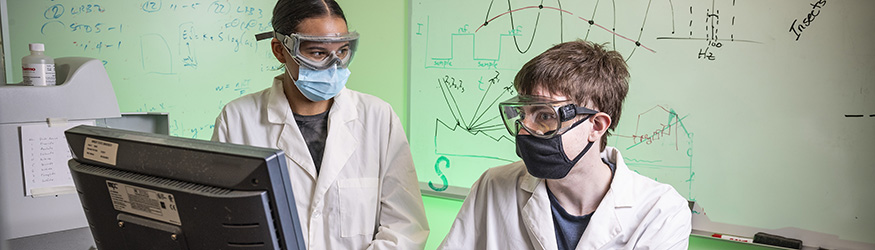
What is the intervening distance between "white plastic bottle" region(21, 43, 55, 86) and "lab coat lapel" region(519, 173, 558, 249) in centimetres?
143

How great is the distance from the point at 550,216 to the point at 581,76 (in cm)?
36

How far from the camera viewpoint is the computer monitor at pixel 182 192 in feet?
2.81

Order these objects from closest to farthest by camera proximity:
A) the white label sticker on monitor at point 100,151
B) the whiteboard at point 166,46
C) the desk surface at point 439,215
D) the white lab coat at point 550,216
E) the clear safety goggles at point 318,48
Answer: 1. the white label sticker on monitor at point 100,151
2. the white lab coat at point 550,216
3. the clear safety goggles at point 318,48
4. the whiteboard at point 166,46
5. the desk surface at point 439,215

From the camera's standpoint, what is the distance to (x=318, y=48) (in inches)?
72.3

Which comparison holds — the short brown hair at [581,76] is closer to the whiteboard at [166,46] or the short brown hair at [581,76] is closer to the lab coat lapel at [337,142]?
the lab coat lapel at [337,142]

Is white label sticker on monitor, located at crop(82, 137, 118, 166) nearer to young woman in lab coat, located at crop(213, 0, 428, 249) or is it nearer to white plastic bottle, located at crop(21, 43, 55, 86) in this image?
young woman in lab coat, located at crop(213, 0, 428, 249)

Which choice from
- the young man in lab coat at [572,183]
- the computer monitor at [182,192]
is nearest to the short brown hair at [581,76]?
the young man in lab coat at [572,183]

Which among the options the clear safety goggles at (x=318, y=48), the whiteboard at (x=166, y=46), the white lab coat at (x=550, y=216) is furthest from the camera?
the whiteboard at (x=166, y=46)

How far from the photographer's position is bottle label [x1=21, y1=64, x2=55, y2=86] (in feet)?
6.02

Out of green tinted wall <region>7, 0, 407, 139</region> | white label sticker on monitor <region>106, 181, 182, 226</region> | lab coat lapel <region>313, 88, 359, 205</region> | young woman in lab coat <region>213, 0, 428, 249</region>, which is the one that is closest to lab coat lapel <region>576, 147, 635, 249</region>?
young woman in lab coat <region>213, 0, 428, 249</region>

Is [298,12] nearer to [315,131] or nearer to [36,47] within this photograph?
[315,131]

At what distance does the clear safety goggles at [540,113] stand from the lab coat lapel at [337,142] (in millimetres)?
534

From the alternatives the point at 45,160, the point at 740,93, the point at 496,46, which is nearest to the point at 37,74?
the point at 45,160

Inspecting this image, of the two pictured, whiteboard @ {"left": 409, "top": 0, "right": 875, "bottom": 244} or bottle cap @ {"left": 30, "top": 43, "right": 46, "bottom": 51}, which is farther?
whiteboard @ {"left": 409, "top": 0, "right": 875, "bottom": 244}
